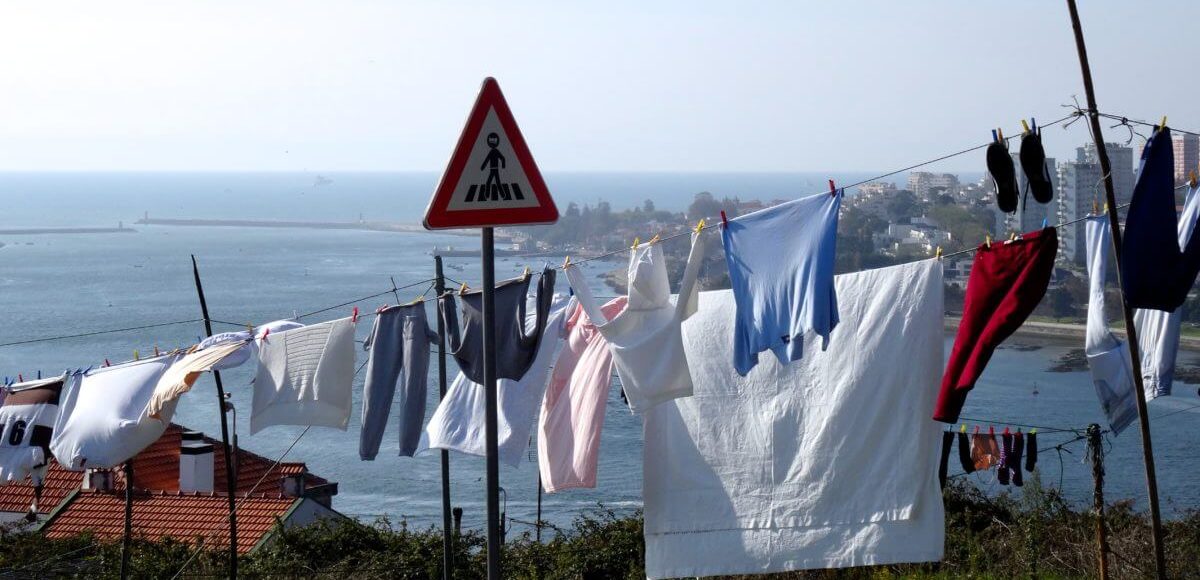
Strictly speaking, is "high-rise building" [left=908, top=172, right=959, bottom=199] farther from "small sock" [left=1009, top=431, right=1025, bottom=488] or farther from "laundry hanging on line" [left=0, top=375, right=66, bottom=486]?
"laundry hanging on line" [left=0, top=375, right=66, bottom=486]

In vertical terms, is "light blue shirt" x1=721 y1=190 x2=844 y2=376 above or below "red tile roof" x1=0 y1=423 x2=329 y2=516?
above

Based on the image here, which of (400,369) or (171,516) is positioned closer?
(400,369)

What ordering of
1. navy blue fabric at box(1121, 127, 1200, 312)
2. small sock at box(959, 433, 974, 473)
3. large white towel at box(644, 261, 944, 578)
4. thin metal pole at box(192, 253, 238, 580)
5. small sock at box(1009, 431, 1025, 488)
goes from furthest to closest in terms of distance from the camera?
small sock at box(1009, 431, 1025, 488) → small sock at box(959, 433, 974, 473) → thin metal pole at box(192, 253, 238, 580) → large white towel at box(644, 261, 944, 578) → navy blue fabric at box(1121, 127, 1200, 312)

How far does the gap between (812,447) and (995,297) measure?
3.96 ft

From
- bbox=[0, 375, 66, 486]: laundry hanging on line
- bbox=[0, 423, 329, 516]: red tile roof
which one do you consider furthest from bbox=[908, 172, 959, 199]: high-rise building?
bbox=[0, 375, 66, 486]: laundry hanging on line

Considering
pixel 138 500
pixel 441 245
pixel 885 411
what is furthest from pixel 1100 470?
pixel 441 245

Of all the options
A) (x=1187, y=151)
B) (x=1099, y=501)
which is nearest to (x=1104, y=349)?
(x=1187, y=151)

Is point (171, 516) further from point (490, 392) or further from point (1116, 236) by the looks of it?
point (1116, 236)

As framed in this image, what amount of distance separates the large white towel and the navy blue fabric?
837 millimetres

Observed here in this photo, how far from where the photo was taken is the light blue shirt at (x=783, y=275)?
499cm

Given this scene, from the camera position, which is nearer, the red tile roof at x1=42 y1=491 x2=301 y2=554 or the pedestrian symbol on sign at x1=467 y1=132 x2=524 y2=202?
the pedestrian symbol on sign at x1=467 y1=132 x2=524 y2=202

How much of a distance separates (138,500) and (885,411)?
12.4m

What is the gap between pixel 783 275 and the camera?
201 inches

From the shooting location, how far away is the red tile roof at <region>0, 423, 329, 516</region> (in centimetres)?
1655
